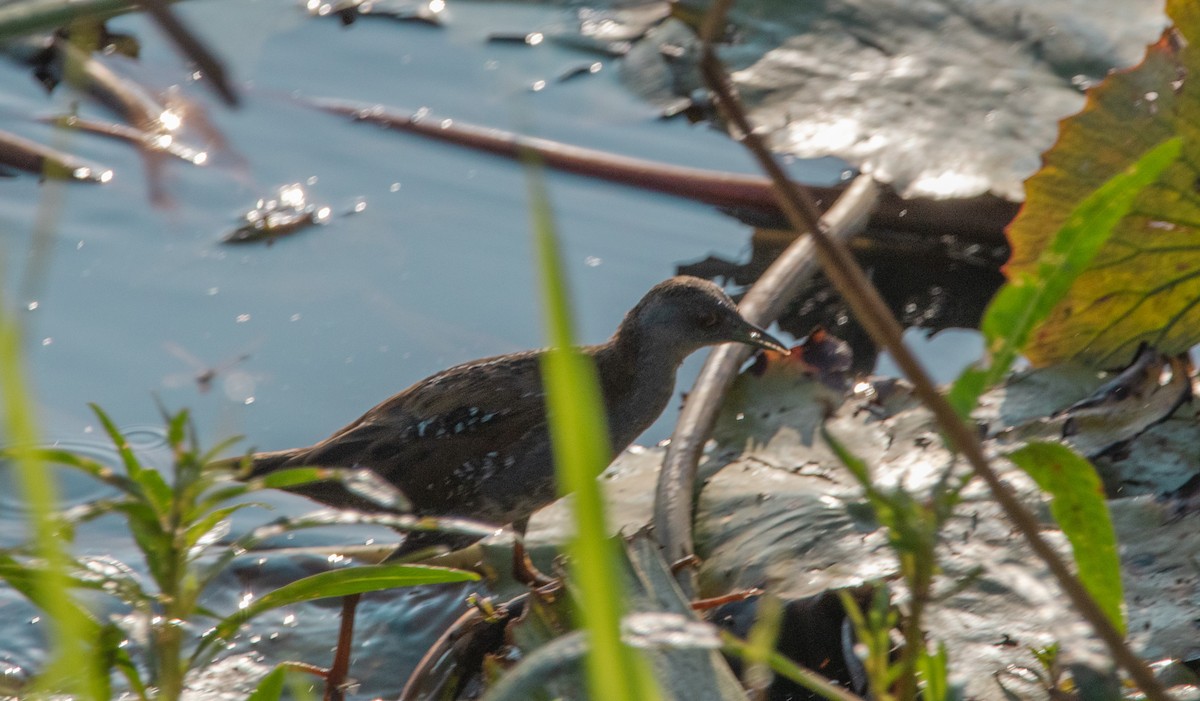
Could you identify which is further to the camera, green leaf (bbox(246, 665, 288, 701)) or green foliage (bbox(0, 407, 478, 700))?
green leaf (bbox(246, 665, 288, 701))

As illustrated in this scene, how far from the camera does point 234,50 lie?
584 centimetres

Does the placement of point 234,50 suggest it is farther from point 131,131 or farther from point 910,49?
point 910,49

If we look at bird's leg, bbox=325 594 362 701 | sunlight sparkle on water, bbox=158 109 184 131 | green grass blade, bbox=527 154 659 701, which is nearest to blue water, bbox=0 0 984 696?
sunlight sparkle on water, bbox=158 109 184 131

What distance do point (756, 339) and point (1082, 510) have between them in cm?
203

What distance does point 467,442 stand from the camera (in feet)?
11.7

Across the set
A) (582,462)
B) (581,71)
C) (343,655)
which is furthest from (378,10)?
(582,462)

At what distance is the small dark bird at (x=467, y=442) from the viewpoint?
3473mm

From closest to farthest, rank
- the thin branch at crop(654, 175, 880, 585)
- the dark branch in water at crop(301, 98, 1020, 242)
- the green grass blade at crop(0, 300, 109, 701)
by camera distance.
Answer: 1. the green grass blade at crop(0, 300, 109, 701)
2. the thin branch at crop(654, 175, 880, 585)
3. the dark branch in water at crop(301, 98, 1020, 242)

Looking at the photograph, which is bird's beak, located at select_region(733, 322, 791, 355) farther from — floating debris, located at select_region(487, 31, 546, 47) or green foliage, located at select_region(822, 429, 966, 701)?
floating debris, located at select_region(487, 31, 546, 47)

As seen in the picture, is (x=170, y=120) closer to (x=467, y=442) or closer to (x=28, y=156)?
(x=28, y=156)

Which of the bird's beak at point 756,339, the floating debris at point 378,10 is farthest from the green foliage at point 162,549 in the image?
the floating debris at point 378,10

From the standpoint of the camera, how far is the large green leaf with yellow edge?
3.36 meters

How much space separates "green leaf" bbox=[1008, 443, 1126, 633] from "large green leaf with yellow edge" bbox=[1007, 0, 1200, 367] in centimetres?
181

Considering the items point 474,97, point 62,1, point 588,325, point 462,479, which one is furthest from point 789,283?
point 62,1
